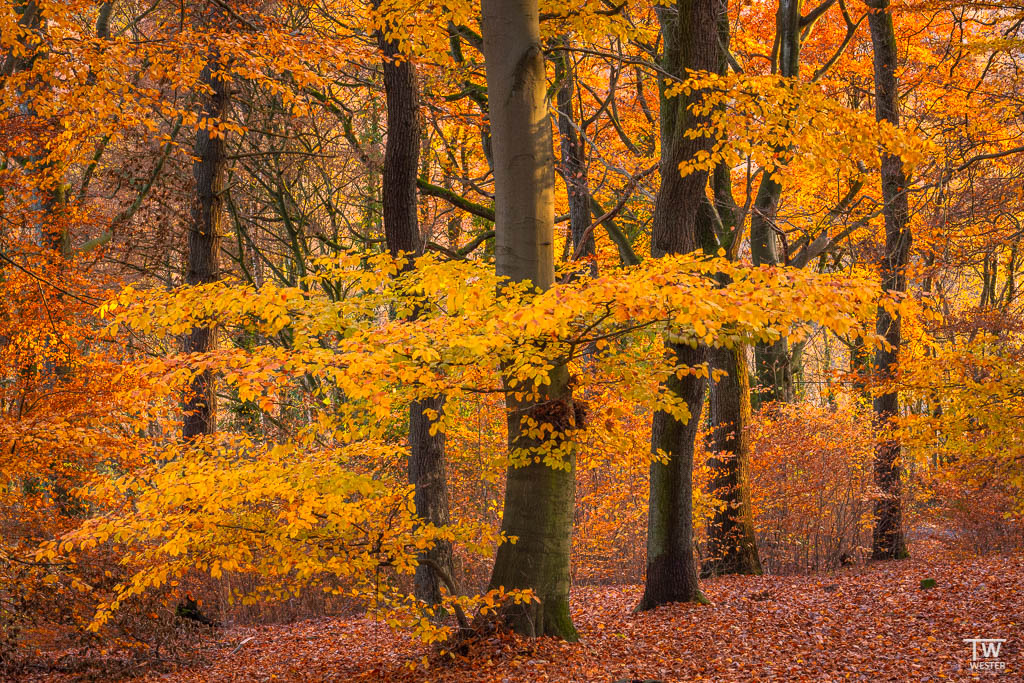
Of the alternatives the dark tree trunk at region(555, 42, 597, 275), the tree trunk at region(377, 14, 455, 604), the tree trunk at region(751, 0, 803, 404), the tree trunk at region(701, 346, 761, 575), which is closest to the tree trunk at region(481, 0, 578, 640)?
the tree trunk at region(377, 14, 455, 604)

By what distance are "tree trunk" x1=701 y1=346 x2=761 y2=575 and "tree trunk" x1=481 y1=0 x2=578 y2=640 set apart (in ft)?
15.3

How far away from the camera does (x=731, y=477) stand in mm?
10328

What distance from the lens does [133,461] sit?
8227mm

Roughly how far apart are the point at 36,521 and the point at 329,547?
534cm

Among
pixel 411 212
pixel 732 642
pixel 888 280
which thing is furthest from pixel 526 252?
pixel 888 280

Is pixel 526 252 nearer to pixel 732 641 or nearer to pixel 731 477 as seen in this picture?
pixel 732 641

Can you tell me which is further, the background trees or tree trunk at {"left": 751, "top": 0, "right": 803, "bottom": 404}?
tree trunk at {"left": 751, "top": 0, "right": 803, "bottom": 404}

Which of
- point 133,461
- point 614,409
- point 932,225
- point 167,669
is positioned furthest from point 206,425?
point 932,225

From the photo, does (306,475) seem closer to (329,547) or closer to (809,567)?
(329,547)

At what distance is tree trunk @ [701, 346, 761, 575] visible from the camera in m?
10.3

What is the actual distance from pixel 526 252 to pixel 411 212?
2200 millimetres

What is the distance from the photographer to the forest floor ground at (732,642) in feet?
18.8

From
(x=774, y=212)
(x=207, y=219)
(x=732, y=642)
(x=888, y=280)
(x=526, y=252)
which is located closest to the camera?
(x=526, y=252)

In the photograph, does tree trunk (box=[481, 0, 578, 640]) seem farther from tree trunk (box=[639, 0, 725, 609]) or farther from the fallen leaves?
tree trunk (box=[639, 0, 725, 609])
